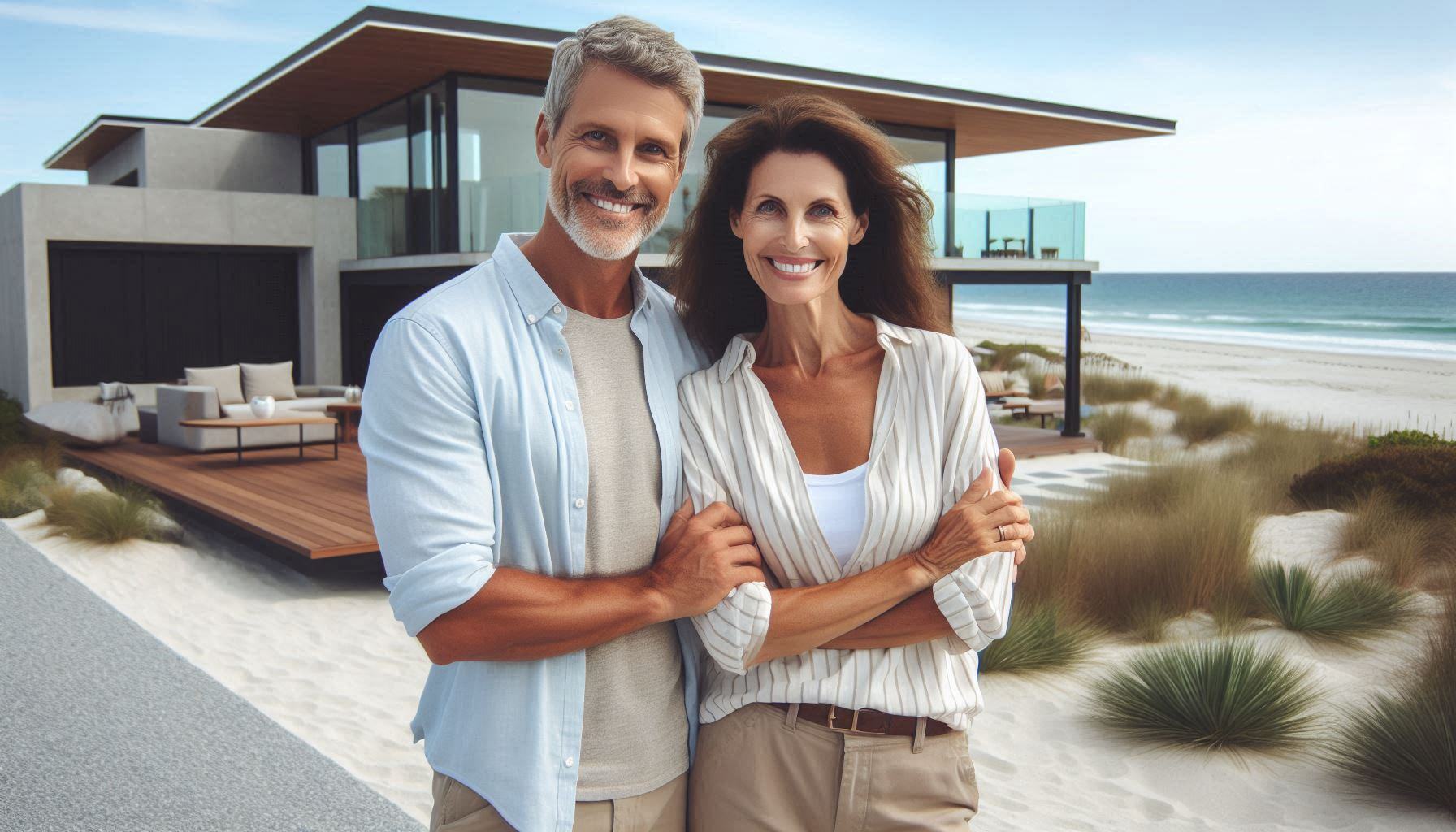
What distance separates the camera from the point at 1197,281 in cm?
8756

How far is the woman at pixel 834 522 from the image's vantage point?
1958mm

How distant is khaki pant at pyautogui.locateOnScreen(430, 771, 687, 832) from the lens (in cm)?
184

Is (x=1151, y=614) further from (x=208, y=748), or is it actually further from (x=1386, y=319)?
(x=1386, y=319)

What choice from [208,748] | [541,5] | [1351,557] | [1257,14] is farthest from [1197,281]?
[208,748]

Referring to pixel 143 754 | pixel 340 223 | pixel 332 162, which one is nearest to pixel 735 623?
pixel 143 754

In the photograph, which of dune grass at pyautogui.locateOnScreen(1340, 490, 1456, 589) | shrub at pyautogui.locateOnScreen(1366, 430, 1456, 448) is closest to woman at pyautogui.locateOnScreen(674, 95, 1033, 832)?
dune grass at pyautogui.locateOnScreen(1340, 490, 1456, 589)

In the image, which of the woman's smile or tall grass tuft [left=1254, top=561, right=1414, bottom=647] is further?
tall grass tuft [left=1254, top=561, right=1414, bottom=647]

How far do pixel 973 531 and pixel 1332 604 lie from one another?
5975mm

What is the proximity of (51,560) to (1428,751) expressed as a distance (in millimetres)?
9151

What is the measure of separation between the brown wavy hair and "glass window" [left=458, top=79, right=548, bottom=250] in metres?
11.6

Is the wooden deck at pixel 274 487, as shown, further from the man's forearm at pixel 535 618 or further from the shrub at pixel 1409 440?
the shrub at pixel 1409 440

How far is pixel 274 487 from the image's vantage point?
10.4 meters

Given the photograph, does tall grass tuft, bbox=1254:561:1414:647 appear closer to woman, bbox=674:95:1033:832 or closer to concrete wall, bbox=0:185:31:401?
woman, bbox=674:95:1033:832

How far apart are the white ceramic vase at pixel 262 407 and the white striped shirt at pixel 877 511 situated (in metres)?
11.2
